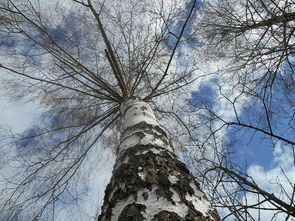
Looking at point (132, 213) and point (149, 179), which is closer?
point (132, 213)

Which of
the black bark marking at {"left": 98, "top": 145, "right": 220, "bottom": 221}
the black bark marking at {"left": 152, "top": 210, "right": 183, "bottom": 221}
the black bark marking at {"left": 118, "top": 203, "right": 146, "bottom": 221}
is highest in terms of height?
the black bark marking at {"left": 98, "top": 145, "right": 220, "bottom": 221}

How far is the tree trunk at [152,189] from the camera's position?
1124 millimetres

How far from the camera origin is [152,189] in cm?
126

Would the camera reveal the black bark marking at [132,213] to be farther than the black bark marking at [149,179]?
No

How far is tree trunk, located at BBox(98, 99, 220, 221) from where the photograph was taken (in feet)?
3.69

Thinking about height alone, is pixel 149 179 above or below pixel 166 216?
above

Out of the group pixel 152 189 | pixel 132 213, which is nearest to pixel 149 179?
pixel 152 189

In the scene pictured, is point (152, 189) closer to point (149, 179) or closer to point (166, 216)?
point (149, 179)

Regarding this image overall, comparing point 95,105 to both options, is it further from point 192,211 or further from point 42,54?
point 192,211

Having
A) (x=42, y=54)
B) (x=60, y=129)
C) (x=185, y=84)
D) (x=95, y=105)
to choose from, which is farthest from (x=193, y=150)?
(x=42, y=54)

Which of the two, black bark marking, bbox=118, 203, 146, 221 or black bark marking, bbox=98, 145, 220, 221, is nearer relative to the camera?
black bark marking, bbox=118, 203, 146, 221

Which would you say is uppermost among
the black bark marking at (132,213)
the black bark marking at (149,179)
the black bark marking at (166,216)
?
the black bark marking at (149,179)

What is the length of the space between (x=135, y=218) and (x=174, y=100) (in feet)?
12.8

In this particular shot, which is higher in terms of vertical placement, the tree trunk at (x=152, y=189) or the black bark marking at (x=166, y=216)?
the tree trunk at (x=152, y=189)
